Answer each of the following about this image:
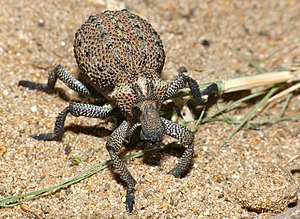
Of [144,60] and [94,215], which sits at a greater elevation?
[144,60]

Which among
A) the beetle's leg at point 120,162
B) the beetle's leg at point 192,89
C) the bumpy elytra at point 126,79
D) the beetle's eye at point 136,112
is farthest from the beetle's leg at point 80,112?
the beetle's leg at point 192,89

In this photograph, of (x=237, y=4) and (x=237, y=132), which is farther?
(x=237, y=4)

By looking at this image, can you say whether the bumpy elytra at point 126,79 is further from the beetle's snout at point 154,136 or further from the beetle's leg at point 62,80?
the beetle's leg at point 62,80

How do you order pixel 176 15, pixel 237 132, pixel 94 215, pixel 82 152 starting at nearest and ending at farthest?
pixel 94 215
pixel 82 152
pixel 237 132
pixel 176 15

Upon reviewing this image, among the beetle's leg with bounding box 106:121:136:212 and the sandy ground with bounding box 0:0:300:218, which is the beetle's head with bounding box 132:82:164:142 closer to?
the beetle's leg with bounding box 106:121:136:212

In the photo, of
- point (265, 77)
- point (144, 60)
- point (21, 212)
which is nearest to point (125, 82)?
point (144, 60)

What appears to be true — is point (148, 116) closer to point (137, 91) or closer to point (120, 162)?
point (137, 91)

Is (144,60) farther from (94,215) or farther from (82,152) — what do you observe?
(94,215)

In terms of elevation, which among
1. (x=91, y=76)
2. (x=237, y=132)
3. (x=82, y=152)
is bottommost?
(x=82, y=152)
